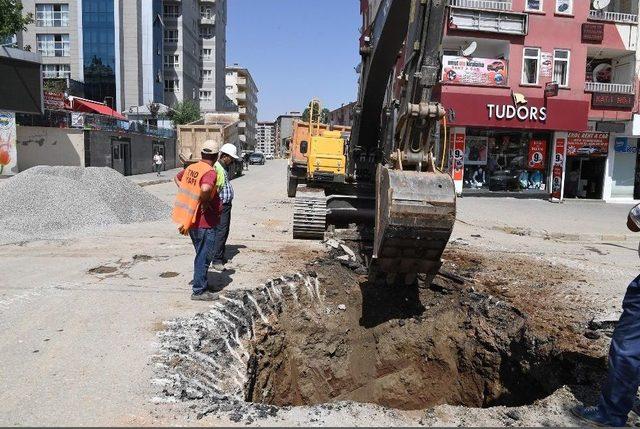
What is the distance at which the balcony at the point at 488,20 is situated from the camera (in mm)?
21188

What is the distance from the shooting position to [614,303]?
6.48m

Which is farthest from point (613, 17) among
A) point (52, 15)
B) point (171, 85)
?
point (52, 15)

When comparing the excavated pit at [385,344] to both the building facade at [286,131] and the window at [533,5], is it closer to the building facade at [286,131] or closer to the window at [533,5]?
the building facade at [286,131]

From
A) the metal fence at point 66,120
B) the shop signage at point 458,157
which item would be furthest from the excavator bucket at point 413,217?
the metal fence at point 66,120

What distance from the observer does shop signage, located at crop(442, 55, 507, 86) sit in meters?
21.2

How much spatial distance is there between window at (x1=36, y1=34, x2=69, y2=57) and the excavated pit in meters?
55.8

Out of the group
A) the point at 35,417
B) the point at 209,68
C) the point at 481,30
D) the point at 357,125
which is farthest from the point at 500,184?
the point at 209,68

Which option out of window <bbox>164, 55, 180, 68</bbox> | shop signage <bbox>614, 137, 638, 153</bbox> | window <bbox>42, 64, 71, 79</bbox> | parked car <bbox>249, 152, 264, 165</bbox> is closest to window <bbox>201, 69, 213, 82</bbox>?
window <bbox>164, 55, 180, 68</bbox>

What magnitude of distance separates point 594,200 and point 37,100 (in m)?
27.4

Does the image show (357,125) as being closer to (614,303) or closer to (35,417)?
(614,303)

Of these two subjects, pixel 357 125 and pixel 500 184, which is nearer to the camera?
pixel 357 125

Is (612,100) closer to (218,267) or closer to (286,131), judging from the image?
(286,131)

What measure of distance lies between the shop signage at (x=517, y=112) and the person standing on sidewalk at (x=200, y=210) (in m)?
18.4

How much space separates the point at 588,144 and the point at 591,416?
2353cm
